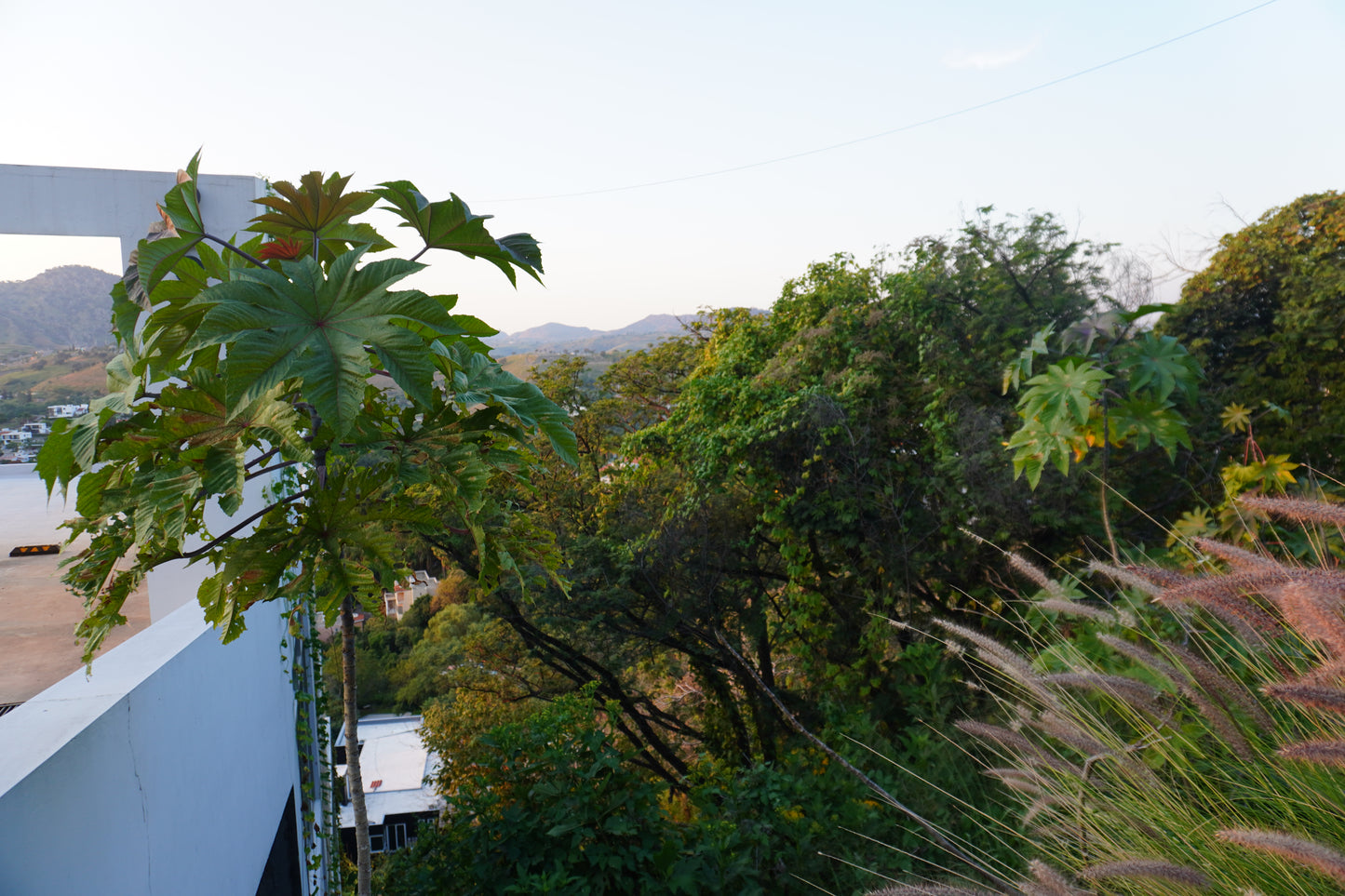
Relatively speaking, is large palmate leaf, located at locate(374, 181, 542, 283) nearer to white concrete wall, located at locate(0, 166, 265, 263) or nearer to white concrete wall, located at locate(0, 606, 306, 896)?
white concrete wall, located at locate(0, 606, 306, 896)

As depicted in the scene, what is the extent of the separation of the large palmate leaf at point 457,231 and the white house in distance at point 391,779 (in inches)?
413

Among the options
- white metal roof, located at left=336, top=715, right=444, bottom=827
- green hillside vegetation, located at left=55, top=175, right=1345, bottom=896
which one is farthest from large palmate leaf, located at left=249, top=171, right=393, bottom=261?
white metal roof, located at left=336, top=715, right=444, bottom=827

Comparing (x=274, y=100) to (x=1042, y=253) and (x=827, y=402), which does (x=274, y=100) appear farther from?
(x=1042, y=253)

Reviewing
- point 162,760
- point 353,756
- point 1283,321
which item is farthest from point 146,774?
point 1283,321

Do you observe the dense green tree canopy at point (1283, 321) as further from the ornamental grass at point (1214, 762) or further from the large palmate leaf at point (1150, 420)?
the ornamental grass at point (1214, 762)

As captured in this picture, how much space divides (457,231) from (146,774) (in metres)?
1.28

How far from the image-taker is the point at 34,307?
3.93 metres

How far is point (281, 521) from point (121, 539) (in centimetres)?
28

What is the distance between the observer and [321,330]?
38.1 inches

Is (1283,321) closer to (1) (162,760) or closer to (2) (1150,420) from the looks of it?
(2) (1150,420)

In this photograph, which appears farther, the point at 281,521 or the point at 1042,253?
the point at 1042,253

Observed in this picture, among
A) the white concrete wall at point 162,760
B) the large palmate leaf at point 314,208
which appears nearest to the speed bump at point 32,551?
the white concrete wall at point 162,760

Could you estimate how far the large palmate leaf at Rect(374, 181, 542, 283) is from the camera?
1.21 m

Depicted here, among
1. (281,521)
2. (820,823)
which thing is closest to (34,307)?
(281,521)
